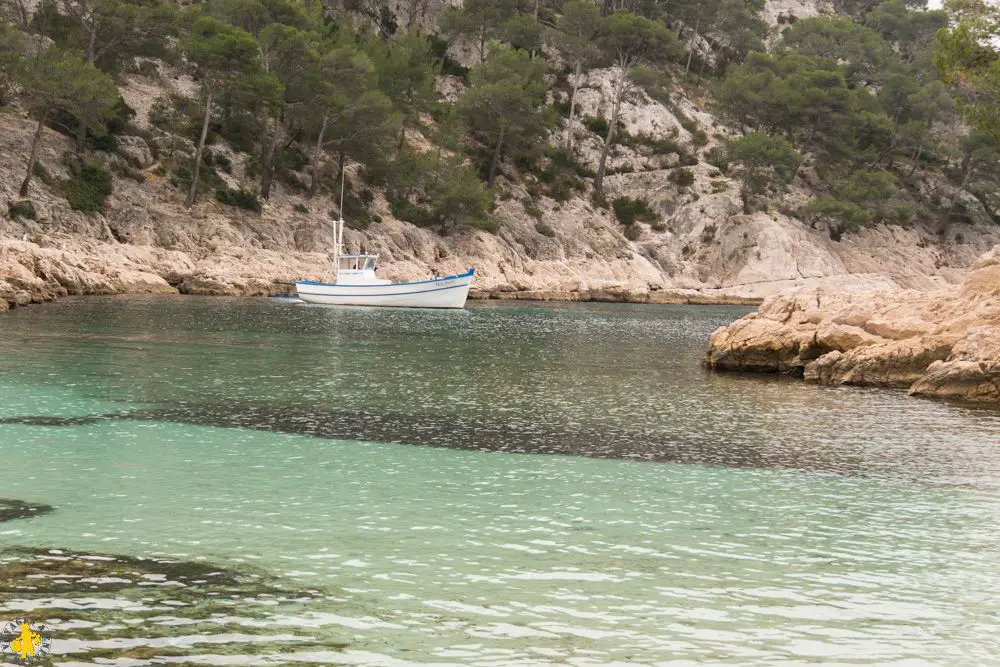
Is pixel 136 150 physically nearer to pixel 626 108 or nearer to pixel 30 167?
pixel 30 167

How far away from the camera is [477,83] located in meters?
81.2

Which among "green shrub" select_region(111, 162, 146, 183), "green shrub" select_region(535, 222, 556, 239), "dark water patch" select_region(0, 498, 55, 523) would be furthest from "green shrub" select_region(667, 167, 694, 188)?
"dark water patch" select_region(0, 498, 55, 523)

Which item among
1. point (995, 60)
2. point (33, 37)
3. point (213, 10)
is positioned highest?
point (213, 10)

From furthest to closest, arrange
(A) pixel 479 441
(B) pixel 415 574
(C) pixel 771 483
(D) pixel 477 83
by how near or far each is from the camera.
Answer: (D) pixel 477 83, (A) pixel 479 441, (C) pixel 771 483, (B) pixel 415 574

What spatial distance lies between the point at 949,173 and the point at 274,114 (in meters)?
77.3

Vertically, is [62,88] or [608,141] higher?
[608,141]

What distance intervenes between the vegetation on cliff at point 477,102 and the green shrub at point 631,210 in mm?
331

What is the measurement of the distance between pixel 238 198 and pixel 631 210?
38.6m

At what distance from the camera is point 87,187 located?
58.2m

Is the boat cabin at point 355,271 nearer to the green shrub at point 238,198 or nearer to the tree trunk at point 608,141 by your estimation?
the green shrub at point 238,198

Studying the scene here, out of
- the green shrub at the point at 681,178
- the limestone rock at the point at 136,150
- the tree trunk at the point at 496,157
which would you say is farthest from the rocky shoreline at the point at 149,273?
the green shrub at the point at 681,178

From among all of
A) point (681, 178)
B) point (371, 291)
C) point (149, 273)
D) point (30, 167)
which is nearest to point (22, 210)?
point (30, 167)

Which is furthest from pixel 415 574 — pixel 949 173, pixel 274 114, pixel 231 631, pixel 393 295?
pixel 949 173

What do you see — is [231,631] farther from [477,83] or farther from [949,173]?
[949,173]
